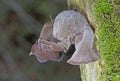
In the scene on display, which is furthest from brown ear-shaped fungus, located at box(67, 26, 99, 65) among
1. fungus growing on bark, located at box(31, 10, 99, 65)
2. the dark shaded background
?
the dark shaded background

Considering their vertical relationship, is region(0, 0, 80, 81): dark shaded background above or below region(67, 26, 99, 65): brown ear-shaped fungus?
below

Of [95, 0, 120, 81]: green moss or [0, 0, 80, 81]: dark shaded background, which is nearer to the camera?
[95, 0, 120, 81]: green moss

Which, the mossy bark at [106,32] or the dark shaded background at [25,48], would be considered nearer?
the mossy bark at [106,32]

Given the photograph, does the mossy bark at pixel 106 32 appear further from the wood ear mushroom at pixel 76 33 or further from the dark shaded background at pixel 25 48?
the dark shaded background at pixel 25 48

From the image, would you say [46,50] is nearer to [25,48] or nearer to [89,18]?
[89,18]

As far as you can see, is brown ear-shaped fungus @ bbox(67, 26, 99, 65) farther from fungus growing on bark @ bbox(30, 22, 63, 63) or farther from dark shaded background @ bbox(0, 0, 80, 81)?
dark shaded background @ bbox(0, 0, 80, 81)

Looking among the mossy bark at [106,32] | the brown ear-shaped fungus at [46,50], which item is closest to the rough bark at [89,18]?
the mossy bark at [106,32]

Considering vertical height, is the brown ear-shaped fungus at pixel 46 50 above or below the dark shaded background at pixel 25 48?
above
